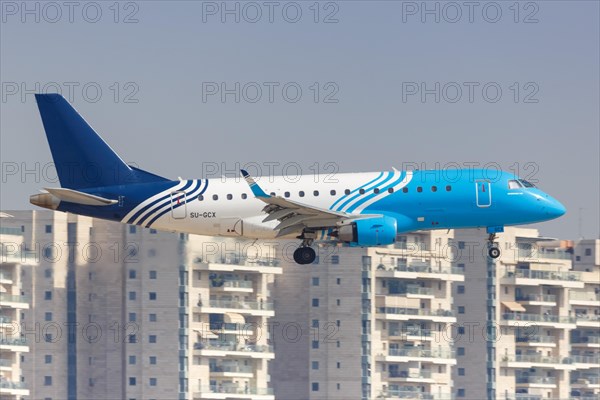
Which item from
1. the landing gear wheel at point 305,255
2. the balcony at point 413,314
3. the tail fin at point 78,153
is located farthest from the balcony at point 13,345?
the landing gear wheel at point 305,255

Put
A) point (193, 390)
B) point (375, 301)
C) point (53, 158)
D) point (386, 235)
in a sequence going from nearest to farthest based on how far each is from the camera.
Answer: point (386, 235) → point (53, 158) → point (193, 390) → point (375, 301)

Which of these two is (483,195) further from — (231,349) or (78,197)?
(231,349)

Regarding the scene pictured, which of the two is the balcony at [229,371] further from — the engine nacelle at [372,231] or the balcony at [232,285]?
the engine nacelle at [372,231]

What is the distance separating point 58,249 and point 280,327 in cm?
3254

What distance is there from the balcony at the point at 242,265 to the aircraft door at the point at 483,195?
105128 millimetres

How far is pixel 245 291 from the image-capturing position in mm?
190375

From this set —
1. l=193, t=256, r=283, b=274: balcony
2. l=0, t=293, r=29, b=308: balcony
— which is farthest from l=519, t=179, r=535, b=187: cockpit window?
l=0, t=293, r=29, b=308: balcony

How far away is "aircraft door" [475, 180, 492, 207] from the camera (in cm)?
7588

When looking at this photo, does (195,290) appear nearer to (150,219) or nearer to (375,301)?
(375,301)

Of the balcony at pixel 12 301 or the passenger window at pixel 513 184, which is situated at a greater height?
the passenger window at pixel 513 184

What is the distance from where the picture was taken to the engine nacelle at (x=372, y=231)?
74938 mm

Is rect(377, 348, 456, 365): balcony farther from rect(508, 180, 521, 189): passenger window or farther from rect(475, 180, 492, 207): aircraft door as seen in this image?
rect(475, 180, 492, 207): aircraft door

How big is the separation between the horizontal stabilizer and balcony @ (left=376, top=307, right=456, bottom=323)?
4624 inches

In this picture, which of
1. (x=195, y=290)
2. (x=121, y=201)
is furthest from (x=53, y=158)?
(x=195, y=290)
